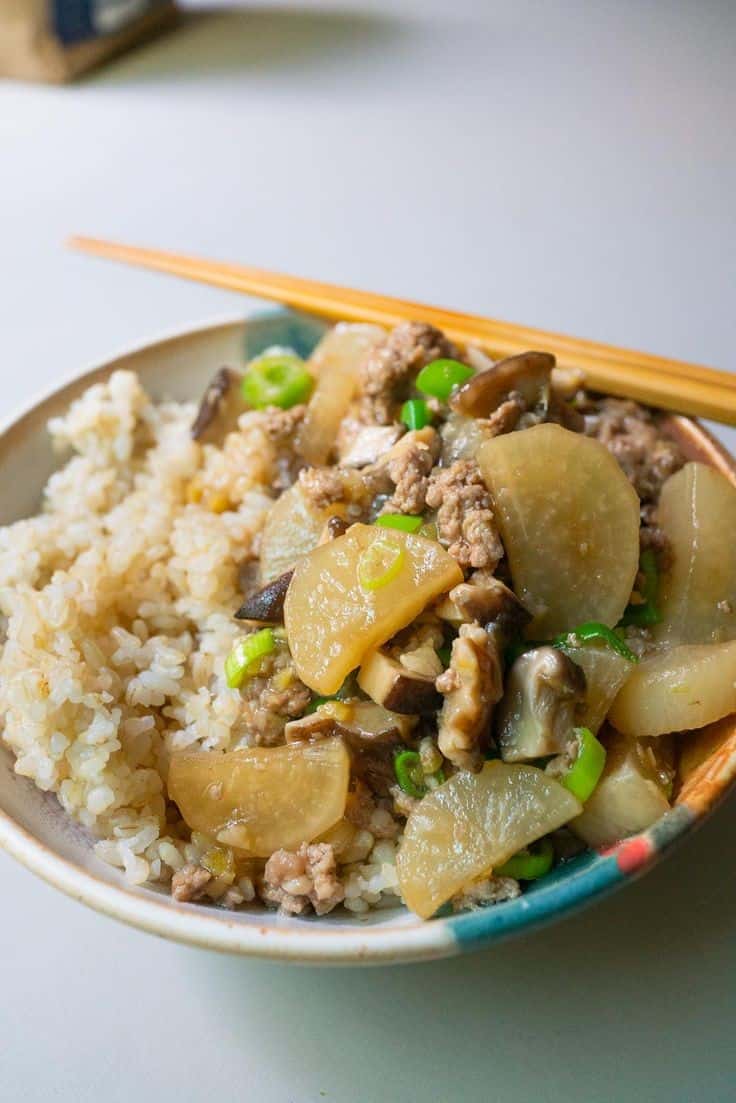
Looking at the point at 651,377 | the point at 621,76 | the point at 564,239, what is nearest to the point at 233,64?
the point at 621,76

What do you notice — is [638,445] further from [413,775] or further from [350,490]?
[413,775]

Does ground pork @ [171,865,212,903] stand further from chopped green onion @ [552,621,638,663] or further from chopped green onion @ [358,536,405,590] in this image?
chopped green onion @ [552,621,638,663]

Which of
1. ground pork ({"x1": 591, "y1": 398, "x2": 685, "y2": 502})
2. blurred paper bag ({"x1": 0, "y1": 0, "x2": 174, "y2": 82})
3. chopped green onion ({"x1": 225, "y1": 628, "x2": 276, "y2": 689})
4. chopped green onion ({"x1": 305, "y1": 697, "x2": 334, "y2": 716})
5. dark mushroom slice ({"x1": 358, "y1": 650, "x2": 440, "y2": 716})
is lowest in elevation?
chopped green onion ({"x1": 305, "y1": 697, "x2": 334, "y2": 716})

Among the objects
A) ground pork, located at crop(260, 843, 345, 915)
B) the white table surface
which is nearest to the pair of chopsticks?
the white table surface

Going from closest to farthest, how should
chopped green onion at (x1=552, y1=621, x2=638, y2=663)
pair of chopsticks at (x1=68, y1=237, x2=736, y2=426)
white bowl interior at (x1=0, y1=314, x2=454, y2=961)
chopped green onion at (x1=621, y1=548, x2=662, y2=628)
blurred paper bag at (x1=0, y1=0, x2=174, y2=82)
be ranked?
1. white bowl interior at (x1=0, y1=314, x2=454, y2=961)
2. chopped green onion at (x1=552, y1=621, x2=638, y2=663)
3. chopped green onion at (x1=621, y1=548, x2=662, y2=628)
4. pair of chopsticks at (x1=68, y1=237, x2=736, y2=426)
5. blurred paper bag at (x1=0, y1=0, x2=174, y2=82)

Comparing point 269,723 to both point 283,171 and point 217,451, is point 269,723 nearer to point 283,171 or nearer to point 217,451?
point 217,451

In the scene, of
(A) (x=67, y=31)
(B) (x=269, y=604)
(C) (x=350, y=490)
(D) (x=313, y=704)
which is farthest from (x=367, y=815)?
(A) (x=67, y=31)
